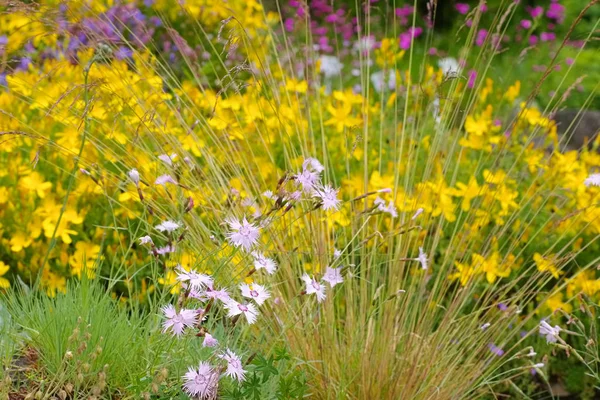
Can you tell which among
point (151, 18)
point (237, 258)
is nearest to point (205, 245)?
point (237, 258)

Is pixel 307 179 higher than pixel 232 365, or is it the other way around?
pixel 307 179

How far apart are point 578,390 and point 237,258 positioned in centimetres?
162

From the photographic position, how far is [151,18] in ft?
18.5

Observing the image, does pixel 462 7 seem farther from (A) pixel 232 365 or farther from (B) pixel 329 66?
(A) pixel 232 365

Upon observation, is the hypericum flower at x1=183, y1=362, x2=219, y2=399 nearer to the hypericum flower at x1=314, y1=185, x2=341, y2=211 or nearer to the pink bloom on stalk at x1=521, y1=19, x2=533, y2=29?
the hypericum flower at x1=314, y1=185, x2=341, y2=211

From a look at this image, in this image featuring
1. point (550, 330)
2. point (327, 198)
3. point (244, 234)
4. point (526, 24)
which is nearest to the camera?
point (244, 234)

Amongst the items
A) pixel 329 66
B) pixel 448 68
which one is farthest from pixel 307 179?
pixel 329 66

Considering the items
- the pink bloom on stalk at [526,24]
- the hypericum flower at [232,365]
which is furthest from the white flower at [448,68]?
the hypericum flower at [232,365]

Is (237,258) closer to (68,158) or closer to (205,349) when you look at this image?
(205,349)

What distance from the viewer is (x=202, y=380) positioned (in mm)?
1853

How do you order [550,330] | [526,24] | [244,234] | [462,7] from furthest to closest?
[462,7] < [526,24] < [550,330] < [244,234]

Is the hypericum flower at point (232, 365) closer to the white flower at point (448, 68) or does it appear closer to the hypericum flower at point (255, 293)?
the hypericum flower at point (255, 293)

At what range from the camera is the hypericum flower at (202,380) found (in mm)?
1839

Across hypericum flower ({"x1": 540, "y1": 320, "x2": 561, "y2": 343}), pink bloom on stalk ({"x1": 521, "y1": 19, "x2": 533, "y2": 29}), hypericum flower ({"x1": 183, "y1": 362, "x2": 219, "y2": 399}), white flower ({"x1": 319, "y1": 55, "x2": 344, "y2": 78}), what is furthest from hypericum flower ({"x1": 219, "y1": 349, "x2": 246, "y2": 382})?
white flower ({"x1": 319, "y1": 55, "x2": 344, "y2": 78})
